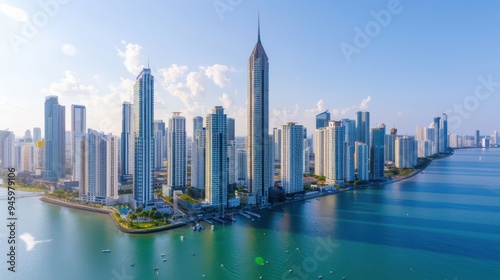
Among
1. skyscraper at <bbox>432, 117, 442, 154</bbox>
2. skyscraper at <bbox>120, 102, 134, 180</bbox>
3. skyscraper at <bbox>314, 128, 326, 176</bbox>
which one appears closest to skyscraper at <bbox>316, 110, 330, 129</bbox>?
skyscraper at <bbox>314, 128, 326, 176</bbox>

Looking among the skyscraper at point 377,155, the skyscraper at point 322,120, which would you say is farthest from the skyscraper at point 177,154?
the skyscraper at point 322,120

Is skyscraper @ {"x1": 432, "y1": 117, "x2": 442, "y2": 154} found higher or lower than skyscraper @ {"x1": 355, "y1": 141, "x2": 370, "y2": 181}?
higher

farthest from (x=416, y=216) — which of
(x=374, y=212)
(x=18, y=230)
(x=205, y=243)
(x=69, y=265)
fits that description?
(x=18, y=230)

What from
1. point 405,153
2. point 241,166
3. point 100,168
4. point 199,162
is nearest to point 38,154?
point 100,168

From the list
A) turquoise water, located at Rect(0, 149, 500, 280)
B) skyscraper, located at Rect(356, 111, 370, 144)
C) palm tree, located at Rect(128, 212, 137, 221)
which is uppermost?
skyscraper, located at Rect(356, 111, 370, 144)

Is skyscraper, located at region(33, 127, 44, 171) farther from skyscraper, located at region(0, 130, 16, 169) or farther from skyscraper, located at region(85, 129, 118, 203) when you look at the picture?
skyscraper, located at region(85, 129, 118, 203)

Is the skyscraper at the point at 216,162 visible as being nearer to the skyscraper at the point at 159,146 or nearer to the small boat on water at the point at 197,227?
the small boat on water at the point at 197,227
